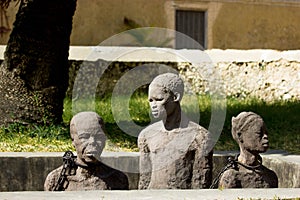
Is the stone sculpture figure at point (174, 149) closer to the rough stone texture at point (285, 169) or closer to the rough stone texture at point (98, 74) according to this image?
the rough stone texture at point (285, 169)

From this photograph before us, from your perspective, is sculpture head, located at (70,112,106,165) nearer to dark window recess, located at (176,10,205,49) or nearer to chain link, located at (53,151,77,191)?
chain link, located at (53,151,77,191)

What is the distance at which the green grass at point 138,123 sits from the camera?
8.32m

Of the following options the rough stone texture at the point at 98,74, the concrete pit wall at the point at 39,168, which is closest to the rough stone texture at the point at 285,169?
the concrete pit wall at the point at 39,168

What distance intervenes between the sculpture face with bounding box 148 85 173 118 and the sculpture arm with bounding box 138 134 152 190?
8.9 inches

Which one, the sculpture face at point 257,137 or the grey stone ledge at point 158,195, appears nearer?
the grey stone ledge at point 158,195

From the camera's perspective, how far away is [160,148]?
4.93 meters

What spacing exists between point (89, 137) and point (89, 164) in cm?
17

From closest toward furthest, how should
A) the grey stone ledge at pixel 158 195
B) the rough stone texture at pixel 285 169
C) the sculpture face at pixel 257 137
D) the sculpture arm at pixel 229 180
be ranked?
the grey stone ledge at pixel 158 195
the sculpture arm at pixel 229 180
the sculpture face at pixel 257 137
the rough stone texture at pixel 285 169

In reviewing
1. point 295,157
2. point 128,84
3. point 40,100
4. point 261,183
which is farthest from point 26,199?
point 128,84

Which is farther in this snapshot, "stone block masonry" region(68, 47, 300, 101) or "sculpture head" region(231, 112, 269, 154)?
"stone block masonry" region(68, 47, 300, 101)

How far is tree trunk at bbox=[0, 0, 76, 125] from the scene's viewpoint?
30.1 feet

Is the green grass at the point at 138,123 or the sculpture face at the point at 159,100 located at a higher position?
the sculpture face at the point at 159,100

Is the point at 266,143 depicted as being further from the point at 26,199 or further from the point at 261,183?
the point at 26,199

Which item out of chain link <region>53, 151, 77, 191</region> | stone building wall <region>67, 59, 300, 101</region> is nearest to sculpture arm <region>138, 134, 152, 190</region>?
chain link <region>53, 151, 77, 191</region>
